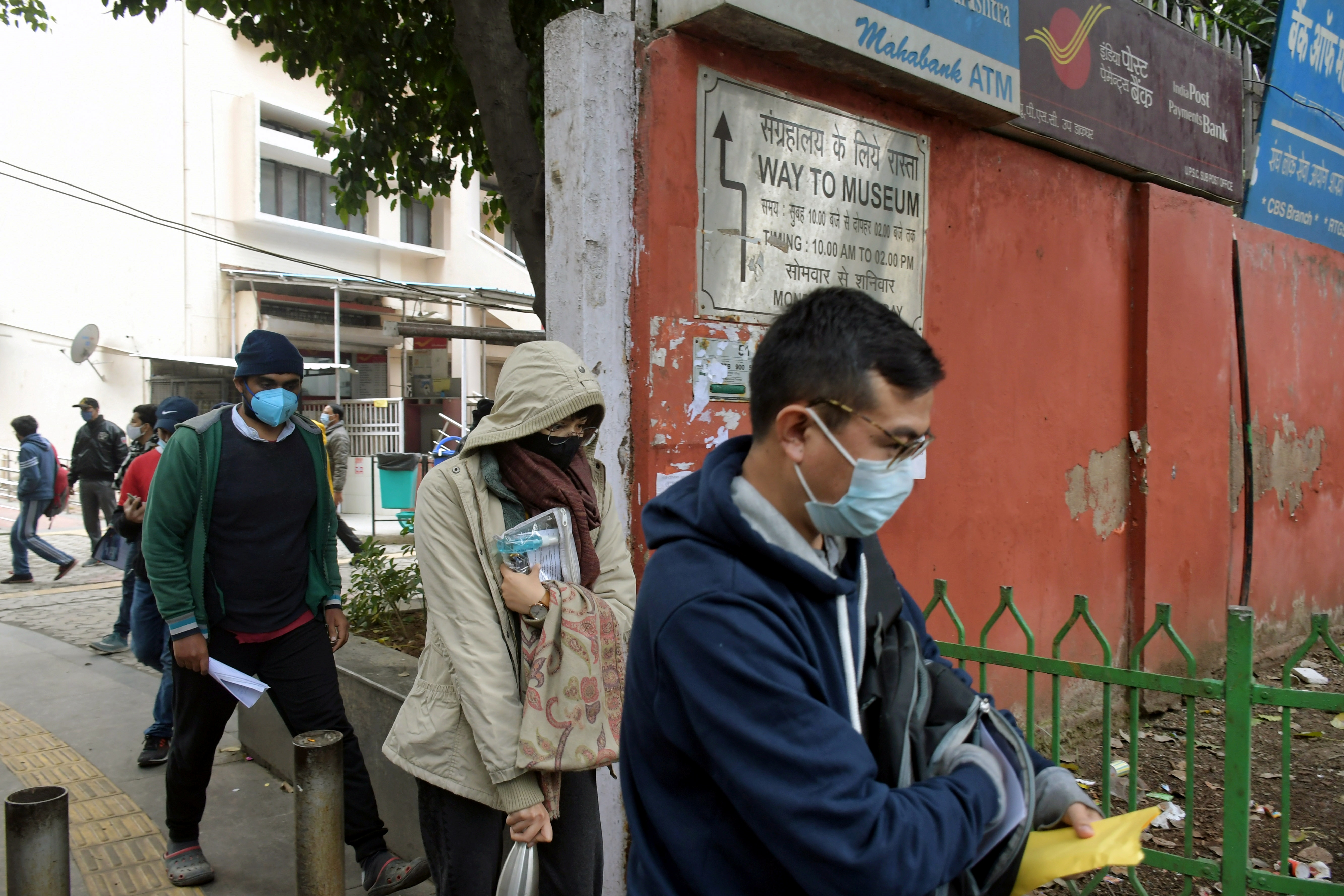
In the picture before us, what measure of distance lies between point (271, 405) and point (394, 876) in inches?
68.8

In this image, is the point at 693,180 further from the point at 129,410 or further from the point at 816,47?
the point at 129,410

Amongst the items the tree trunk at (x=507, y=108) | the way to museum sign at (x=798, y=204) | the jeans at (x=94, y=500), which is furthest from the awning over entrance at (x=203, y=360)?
the way to museum sign at (x=798, y=204)

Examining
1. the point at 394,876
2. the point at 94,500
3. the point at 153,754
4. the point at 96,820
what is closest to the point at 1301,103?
the point at 394,876

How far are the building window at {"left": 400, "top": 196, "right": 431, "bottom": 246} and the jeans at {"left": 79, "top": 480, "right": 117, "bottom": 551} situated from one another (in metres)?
11.6

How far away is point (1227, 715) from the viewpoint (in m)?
2.81

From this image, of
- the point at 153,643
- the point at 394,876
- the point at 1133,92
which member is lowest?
the point at 394,876

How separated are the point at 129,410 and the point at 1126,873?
706 inches

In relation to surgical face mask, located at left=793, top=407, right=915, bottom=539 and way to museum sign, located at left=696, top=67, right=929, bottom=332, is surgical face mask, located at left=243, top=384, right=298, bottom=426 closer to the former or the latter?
way to museum sign, located at left=696, top=67, right=929, bottom=332

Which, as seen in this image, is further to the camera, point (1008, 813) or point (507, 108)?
point (507, 108)

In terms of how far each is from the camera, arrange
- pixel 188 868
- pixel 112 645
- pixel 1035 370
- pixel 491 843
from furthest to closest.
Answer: pixel 112 645 → pixel 1035 370 → pixel 188 868 → pixel 491 843

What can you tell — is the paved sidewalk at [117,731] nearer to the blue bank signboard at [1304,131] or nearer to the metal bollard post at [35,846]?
the metal bollard post at [35,846]

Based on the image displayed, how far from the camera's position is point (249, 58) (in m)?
17.9

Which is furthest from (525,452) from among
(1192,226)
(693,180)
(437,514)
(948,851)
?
(1192,226)

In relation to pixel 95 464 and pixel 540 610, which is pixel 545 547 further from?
pixel 95 464
